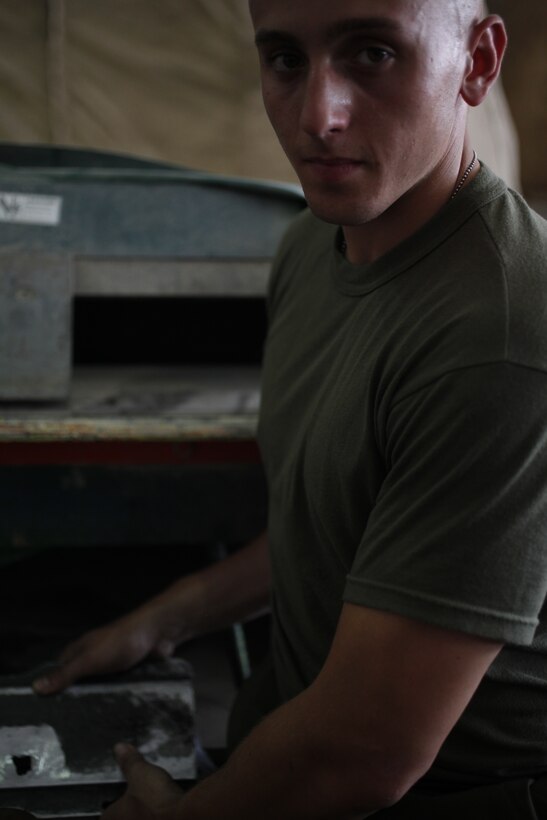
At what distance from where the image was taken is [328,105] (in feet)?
3.50

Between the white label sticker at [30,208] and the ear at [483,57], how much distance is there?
889mm

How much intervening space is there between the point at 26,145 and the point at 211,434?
662 millimetres

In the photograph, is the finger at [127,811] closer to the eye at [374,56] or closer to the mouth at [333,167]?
the mouth at [333,167]

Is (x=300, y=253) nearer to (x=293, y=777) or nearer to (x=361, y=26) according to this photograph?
(x=361, y=26)

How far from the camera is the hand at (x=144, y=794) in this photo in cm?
125

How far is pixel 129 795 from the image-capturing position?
52.1 inches

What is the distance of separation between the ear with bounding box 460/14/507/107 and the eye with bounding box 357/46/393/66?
11cm

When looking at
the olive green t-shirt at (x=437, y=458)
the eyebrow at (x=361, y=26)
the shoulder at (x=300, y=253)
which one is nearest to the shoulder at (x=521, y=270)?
the olive green t-shirt at (x=437, y=458)

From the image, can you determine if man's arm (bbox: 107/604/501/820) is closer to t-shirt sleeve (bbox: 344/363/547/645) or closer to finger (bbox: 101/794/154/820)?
t-shirt sleeve (bbox: 344/363/547/645)

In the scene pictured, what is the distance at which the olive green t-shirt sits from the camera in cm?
96

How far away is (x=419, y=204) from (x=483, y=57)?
0.57 ft

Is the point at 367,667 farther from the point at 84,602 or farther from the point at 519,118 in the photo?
the point at 519,118

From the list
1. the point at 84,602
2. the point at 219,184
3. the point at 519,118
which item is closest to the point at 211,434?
the point at 219,184

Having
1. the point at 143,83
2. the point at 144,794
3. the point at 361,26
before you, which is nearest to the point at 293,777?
the point at 144,794
